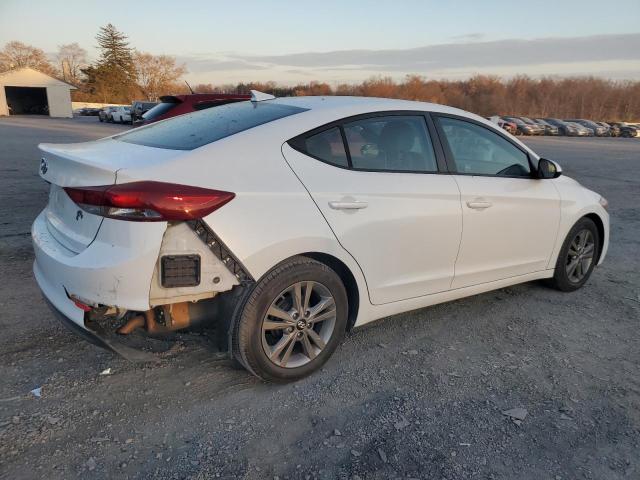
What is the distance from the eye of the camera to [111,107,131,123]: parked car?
116 feet

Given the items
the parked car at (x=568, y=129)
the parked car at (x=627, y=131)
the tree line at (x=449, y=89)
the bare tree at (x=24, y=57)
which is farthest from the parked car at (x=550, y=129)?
the bare tree at (x=24, y=57)

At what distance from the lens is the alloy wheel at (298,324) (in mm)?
2846

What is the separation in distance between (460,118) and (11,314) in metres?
3.83

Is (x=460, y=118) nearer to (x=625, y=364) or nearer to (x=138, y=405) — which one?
(x=625, y=364)

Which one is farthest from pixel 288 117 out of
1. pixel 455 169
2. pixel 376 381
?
pixel 376 381

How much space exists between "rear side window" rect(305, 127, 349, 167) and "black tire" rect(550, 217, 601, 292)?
2576mm

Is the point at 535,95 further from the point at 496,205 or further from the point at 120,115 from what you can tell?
the point at 496,205

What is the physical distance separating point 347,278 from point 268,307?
60cm

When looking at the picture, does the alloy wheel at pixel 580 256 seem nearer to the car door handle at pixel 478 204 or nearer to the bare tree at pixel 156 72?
the car door handle at pixel 478 204

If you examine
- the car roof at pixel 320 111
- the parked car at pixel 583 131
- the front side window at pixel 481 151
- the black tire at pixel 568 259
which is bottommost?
the parked car at pixel 583 131

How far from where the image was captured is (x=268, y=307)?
2.74 m

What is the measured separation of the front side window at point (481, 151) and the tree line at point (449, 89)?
66.8 meters

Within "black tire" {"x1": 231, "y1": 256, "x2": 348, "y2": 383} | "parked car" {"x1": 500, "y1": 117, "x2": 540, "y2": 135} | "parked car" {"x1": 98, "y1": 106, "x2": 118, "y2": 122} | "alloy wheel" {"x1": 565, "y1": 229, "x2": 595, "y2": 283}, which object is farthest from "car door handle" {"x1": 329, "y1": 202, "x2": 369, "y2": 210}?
"parked car" {"x1": 500, "y1": 117, "x2": 540, "y2": 135}

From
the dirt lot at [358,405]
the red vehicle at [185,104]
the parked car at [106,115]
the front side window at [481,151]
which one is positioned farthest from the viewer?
the parked car at [106,115]
